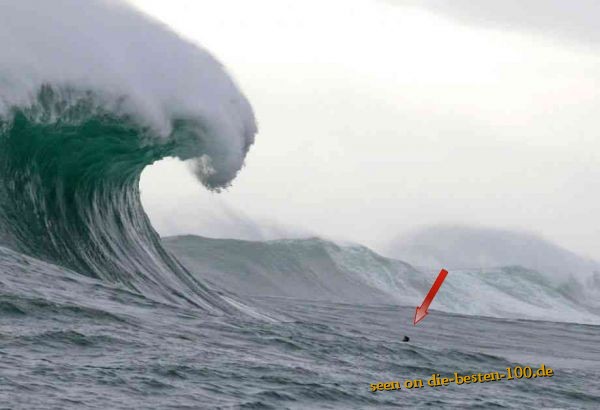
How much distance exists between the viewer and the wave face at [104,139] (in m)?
19.2

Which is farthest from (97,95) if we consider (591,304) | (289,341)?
(591,304)

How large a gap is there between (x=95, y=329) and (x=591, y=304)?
34.6 meters

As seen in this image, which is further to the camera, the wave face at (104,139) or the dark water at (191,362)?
the wave face at (104,139)

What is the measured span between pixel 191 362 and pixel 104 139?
10299 millimetres

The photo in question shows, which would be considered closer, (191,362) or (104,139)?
(191,362)

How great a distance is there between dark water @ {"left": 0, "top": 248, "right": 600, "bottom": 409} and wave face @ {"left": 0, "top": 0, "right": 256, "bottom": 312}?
10.4 feet

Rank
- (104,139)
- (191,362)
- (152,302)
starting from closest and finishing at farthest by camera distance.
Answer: (191,362) → (152,302) → (104,139)

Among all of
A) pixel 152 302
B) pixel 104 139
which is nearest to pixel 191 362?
pixel 152 302

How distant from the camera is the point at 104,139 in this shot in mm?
21453

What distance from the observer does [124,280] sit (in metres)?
19.0

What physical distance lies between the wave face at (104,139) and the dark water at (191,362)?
3157mm

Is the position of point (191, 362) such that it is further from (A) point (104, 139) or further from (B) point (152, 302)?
(A) point (104, 139)

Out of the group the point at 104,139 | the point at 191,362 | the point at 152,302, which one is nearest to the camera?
the point at 191,362

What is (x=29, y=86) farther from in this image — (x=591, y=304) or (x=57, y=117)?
(x=591, y=304)
